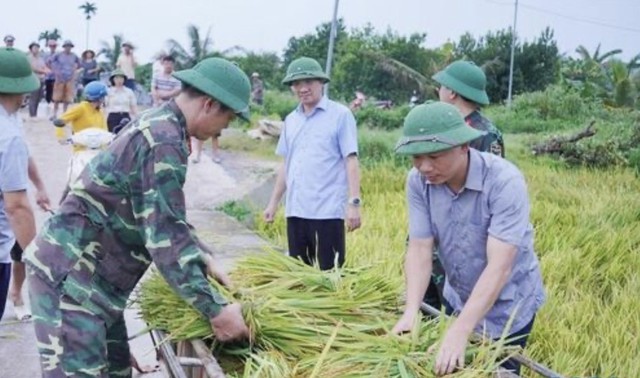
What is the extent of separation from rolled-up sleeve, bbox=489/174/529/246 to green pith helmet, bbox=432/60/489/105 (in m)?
1.00

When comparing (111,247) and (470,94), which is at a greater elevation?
(470,94)

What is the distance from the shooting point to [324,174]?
15.9ft

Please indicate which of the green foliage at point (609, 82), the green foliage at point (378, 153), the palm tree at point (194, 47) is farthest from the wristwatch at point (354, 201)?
the palm tree at point (194, 47)

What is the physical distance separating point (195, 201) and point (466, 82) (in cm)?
602

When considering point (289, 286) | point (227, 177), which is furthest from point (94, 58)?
point (289, 286)

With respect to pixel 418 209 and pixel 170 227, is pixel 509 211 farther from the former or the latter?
pixel 170 227

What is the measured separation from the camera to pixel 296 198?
4.91 m

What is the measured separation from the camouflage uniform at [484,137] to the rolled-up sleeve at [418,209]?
0.79m

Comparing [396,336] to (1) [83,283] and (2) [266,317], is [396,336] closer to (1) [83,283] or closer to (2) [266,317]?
(2) [266,317]

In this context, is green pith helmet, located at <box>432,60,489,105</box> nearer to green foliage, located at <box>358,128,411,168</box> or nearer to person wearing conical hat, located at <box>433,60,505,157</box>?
person wearing conical hat, located at <box>433,60,505,157</box>

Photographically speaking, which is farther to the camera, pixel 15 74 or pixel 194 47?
pixel 194 47

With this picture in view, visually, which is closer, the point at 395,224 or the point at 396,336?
the point at 396,336

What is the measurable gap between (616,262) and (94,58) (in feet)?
35.6

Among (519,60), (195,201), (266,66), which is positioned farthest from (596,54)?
(195,201)
